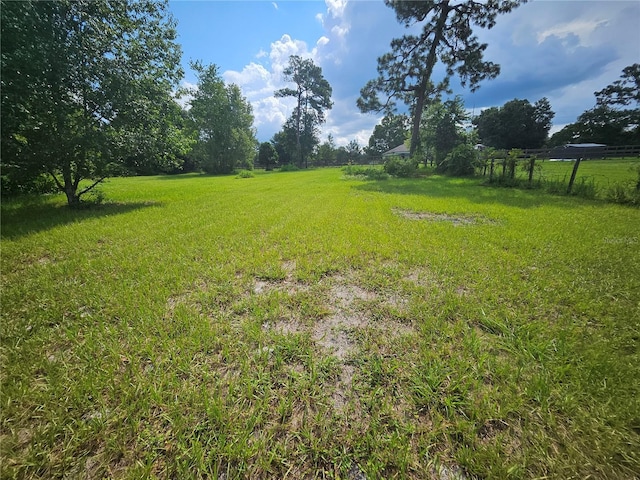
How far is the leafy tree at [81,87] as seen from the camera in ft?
16.8

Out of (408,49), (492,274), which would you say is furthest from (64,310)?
(408,49)

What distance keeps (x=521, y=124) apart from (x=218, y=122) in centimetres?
5174

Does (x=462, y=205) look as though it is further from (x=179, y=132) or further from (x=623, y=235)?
(x=179, y=132)

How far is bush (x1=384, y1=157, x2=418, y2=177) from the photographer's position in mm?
17906

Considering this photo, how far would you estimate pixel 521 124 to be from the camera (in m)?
42.2

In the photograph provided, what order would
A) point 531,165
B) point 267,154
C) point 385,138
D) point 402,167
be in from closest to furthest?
point 531,165, point 402,167, point 267,154, point 385,138

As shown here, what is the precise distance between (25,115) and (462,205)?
11.6m

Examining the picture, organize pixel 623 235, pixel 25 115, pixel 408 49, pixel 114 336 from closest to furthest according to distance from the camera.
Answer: pixel 114 336
pixel 623 235
pixel 25 115
pixel 408 49

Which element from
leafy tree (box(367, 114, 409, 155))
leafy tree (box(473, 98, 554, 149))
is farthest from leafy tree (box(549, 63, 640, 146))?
leafy tree (box(367, 114, 409, 155))

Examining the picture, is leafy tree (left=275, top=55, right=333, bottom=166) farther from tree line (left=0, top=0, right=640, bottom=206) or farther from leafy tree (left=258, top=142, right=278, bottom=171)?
tree line (left=0, top=0, right=640, bottom=206)

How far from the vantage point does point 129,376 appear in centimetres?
160

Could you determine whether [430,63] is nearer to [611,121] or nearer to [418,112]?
[418,112]

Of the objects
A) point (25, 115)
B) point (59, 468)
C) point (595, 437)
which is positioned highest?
point (25, 115)

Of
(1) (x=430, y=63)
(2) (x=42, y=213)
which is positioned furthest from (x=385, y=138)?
(2) (x=42, y=213)
